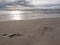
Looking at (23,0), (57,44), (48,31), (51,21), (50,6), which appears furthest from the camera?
(23,0)

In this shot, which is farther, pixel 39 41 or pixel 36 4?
pixel 36 4

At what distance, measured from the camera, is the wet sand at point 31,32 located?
2.89 feet

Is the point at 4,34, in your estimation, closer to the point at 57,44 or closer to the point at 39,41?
the point at 39,41

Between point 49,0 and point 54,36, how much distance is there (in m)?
1.14

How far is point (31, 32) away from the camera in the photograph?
3.20 ft

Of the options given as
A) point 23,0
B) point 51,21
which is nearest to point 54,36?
point 51,21

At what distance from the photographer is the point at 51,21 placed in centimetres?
120

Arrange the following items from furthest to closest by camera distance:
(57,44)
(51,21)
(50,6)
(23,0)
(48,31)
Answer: (23,0)
(50,6)
(51,21)
(48,31)
(57,44)

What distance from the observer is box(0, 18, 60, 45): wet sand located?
88cm

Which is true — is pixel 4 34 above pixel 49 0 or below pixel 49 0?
below

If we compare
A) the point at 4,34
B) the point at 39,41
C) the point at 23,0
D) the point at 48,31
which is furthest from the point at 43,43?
the point at 23,0

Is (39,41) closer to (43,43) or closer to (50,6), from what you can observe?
(43,43)

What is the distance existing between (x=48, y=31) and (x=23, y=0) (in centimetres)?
106

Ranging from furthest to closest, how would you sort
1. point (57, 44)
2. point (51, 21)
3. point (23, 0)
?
1. point (23, 0)
2. point (51, 21)
3. point (57, 44)
